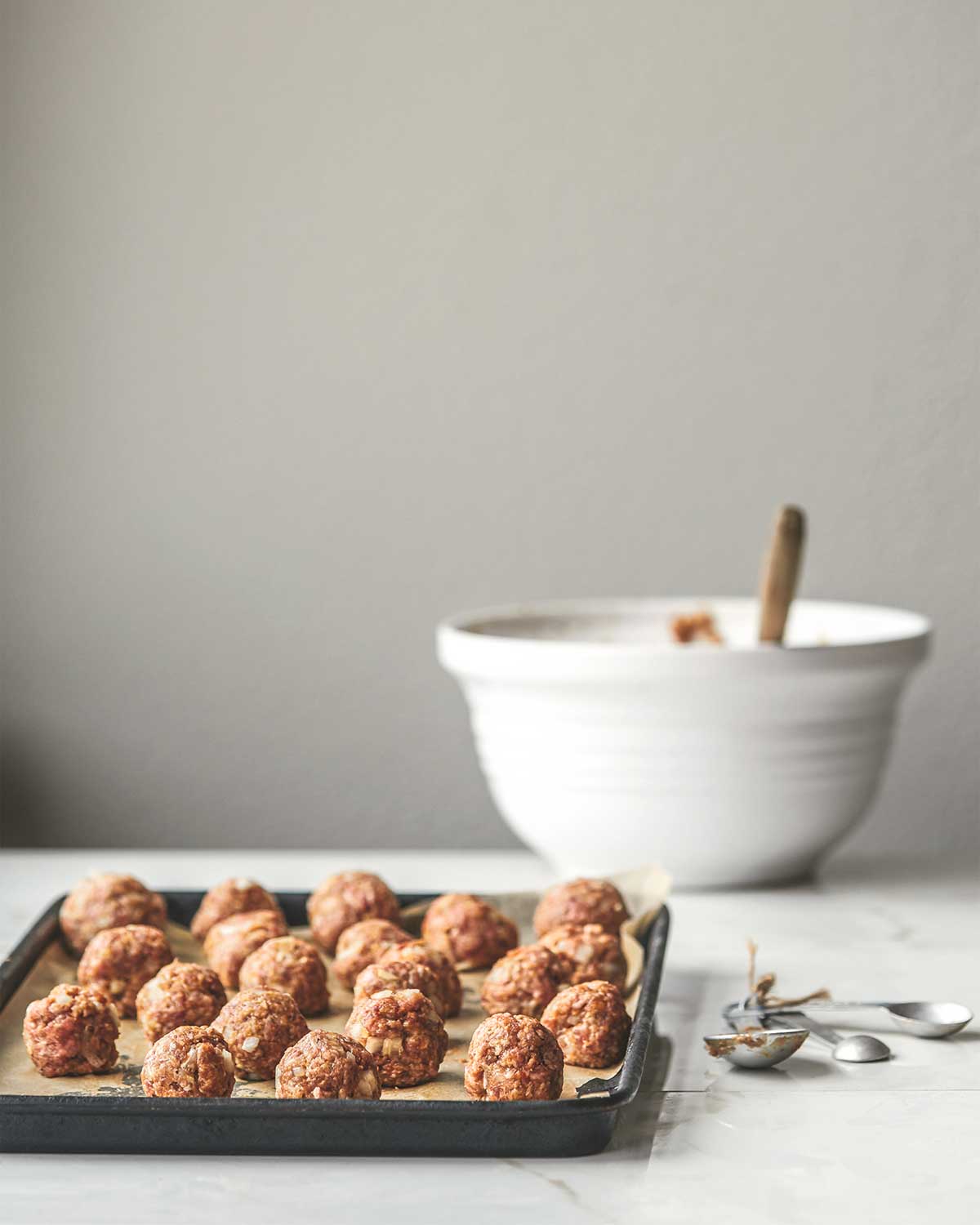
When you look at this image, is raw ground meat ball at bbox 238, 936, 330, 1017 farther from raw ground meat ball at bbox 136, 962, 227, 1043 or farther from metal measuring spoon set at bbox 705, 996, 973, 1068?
metal measuring spoon set at bbox 705, 996, 973, 1068

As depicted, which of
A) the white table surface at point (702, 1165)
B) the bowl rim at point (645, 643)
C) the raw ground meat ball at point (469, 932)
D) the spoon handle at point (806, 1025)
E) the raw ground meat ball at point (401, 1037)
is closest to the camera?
the white table surface at point (702, 1165)

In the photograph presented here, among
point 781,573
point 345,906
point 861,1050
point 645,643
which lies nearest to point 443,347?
point 645,643

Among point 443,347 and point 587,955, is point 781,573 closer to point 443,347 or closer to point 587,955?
point 587,955

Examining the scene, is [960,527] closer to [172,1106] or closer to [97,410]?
[97,410]

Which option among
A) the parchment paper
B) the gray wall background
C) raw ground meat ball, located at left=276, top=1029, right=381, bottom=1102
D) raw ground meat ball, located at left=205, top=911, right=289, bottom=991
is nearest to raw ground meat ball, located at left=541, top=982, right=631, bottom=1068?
the parchment paper

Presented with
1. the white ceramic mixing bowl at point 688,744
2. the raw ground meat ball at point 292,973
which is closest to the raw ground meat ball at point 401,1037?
the raw ground meat ball at point 292,973

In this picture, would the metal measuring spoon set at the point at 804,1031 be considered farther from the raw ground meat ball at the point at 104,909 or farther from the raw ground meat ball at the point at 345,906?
the raw ground meat ball at the point at 104,909
